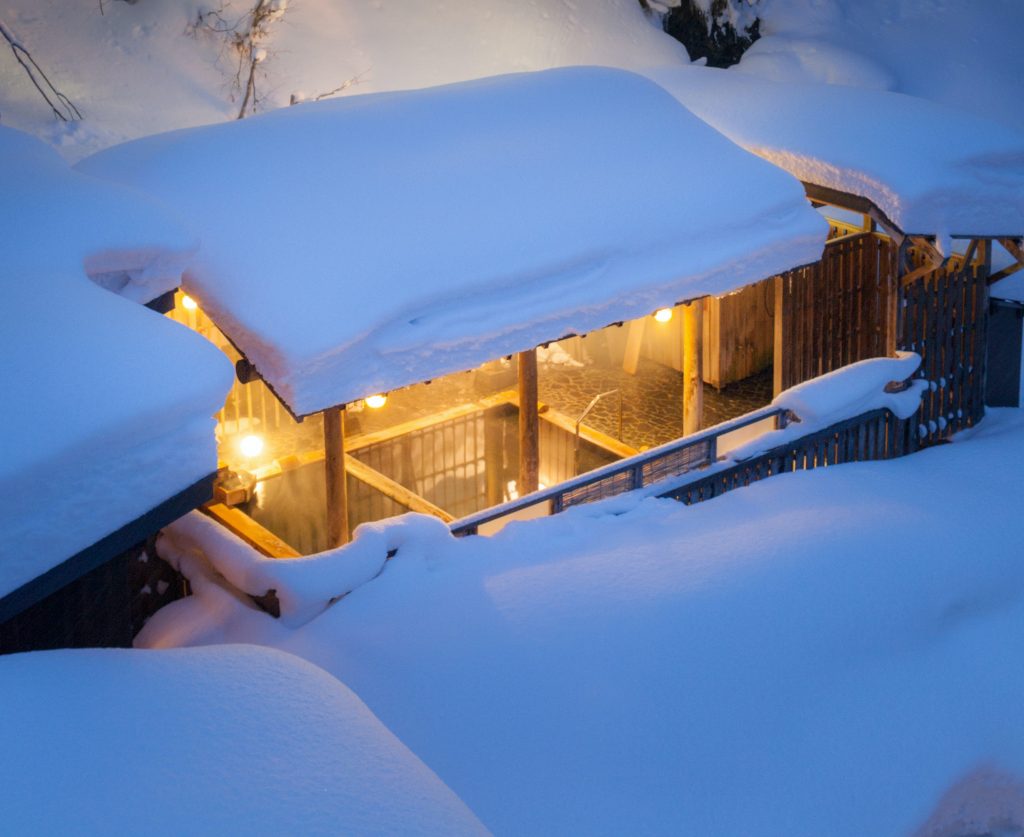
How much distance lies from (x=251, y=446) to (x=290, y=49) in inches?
347

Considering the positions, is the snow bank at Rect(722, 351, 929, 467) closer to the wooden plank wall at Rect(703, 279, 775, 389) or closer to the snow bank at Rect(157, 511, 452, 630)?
the wooden plank wall at Rect(703, 279, 775, 389)

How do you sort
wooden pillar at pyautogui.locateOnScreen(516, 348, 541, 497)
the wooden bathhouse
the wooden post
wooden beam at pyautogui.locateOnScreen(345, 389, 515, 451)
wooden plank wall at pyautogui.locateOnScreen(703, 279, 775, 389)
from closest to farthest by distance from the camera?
the wooden bathhouse, the wooden post, wooden pillar at pyautogui.locateOnScreen(516, 348, 541, 497), wooden beam at pyautogui.locateOnScreen(345, 389, 515, 451), wooden plank wall at pyautogui.locateOnScreen(703, 279, 775, 389)

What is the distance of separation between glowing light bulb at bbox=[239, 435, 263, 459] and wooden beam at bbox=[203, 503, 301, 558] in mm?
1665

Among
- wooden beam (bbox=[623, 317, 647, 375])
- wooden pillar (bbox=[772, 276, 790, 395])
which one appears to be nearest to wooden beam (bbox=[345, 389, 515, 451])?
wooden beam (bbox=[623, 317, 647, 375])

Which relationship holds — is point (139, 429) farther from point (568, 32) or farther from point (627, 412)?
point (568, 32)

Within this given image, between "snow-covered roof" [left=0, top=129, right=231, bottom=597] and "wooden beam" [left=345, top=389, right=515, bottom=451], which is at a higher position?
"snow-covered roof" [left=0, top=129, right=231, bottom=597]

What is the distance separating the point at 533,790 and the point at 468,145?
524 cm

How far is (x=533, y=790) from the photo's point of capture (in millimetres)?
6547

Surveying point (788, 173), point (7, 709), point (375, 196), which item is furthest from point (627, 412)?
point (7, 709)

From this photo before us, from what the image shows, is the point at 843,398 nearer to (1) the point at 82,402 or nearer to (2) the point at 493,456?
Result: (2) the point at 493,456

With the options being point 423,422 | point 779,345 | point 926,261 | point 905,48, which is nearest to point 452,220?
point 423,422

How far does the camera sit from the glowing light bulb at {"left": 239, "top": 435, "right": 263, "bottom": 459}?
11859 millimetres

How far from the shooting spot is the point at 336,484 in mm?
9258

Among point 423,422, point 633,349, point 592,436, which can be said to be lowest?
point 633,349
